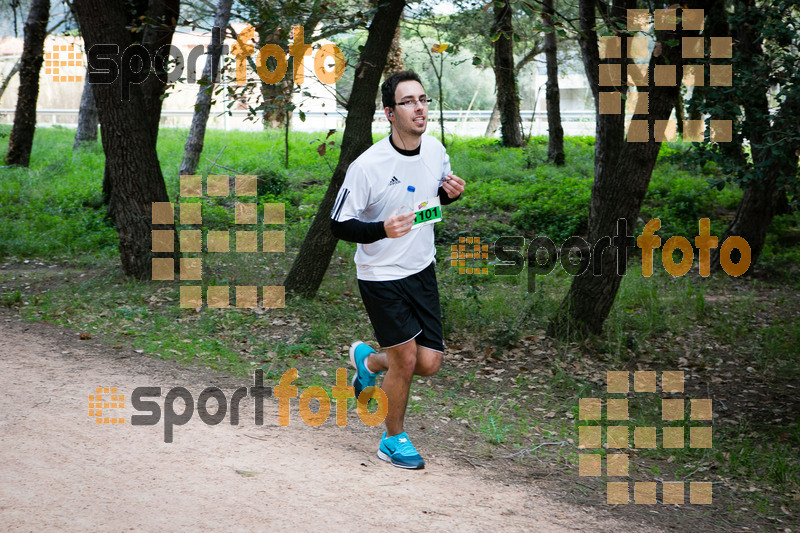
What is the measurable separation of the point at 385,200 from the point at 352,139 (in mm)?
5030

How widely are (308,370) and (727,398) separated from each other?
→ 430cm

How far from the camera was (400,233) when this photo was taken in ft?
14.1

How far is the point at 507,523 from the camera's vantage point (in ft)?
14.3

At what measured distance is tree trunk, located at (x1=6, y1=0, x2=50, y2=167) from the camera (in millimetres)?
16219

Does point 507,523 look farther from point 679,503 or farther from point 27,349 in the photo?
point 27,349

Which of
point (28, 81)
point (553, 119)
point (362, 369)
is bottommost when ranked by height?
point (362, 369)

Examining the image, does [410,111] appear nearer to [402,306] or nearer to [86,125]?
[402,306]

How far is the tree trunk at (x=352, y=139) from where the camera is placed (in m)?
Answer: 9.18

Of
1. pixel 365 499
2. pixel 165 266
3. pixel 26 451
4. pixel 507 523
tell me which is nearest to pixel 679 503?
pixel 507 523

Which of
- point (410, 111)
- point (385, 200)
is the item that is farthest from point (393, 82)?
point (385, 200)
